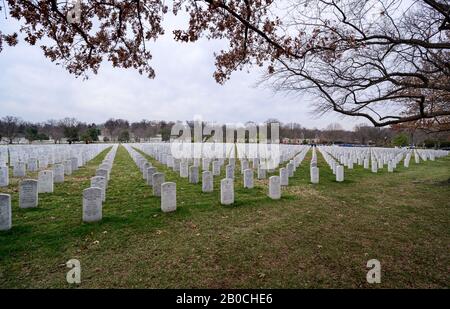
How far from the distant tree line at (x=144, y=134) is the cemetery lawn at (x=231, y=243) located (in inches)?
1587

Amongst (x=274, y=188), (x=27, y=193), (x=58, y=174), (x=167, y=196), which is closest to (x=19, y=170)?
(x=58, y=174)

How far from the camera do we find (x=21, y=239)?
530 centimetres

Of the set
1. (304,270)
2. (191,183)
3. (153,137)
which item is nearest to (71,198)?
(191,183)

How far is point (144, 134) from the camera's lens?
102500 mm

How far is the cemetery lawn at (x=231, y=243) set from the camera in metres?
4.00

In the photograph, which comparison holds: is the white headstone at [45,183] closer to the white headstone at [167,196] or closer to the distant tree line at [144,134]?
the white headstone at [167,196]

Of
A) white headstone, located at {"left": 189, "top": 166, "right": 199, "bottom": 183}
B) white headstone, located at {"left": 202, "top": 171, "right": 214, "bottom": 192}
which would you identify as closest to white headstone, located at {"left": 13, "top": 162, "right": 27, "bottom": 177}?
white headstone, located at {"left": 189, "top": 166, "right": 199, "bottom": 183}

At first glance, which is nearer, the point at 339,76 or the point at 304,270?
the point at 304,270

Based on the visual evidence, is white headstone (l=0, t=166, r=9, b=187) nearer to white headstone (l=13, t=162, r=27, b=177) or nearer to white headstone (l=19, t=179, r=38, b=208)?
white headstone (l=13, t=162, r=27, b=177)

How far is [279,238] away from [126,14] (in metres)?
6.18

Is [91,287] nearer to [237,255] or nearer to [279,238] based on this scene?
[237,255]

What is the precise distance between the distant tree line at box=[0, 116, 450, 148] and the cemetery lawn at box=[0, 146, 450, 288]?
40297mm

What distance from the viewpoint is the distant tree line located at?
2391 inches
